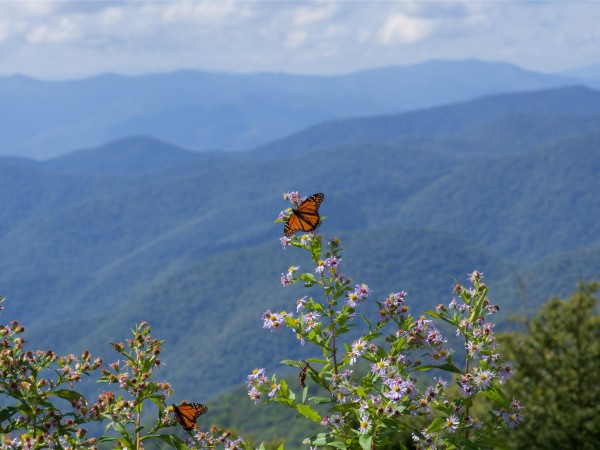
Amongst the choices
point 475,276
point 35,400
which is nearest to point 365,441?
point 475,276

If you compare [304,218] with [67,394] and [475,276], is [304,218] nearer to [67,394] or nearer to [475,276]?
[475,276]

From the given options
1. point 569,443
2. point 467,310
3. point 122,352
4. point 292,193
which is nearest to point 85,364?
point 122,352

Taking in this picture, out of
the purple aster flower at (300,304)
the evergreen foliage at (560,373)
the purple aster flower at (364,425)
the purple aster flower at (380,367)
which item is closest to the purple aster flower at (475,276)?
the purple aster flower at (380,367)

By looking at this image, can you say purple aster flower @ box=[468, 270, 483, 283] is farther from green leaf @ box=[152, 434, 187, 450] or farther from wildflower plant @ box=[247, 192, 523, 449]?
green leaf @ box=[152, 434, 187, 450]

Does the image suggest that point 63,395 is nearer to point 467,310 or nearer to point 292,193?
point 292,193

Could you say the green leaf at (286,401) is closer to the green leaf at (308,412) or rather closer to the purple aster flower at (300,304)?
the green leaf at (308,412)
